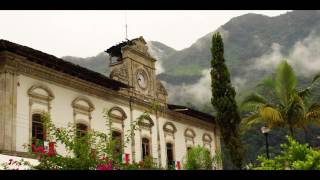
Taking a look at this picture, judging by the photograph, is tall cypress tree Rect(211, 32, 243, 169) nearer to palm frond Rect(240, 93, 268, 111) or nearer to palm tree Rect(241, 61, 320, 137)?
palm frond Rect(240, 93, 268, 111)

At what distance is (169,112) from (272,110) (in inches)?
276

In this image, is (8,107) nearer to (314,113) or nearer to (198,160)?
(198,160)

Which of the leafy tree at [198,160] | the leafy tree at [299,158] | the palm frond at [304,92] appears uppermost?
the palm frond at [304,92]

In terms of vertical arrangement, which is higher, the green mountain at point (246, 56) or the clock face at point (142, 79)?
the green mountain at point (246, 56)

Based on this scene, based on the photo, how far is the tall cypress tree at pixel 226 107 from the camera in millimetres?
22219

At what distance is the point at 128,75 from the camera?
893 inches

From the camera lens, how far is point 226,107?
2231 cm

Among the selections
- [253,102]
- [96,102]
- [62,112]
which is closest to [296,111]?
[253,102]

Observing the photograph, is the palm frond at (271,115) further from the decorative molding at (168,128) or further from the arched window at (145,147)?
the decorative molding at (168,128)

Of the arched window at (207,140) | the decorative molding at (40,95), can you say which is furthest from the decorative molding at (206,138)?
the decorative molding at (40,95)

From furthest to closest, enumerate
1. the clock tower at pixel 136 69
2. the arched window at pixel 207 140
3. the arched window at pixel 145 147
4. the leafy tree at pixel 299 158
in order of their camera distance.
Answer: the arched window at pixel 207 140, the arched window at pixel 145 147, the clock tower at pixel 136 69, the leafy tree at pixel 299 158

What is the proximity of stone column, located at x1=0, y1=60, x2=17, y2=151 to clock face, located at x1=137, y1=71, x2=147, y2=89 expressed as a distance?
28.3ft

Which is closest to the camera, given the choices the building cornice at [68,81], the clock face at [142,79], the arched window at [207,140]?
the building cornice at [68,81]

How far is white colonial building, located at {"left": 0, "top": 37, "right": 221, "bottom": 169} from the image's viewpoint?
51.1 feet
